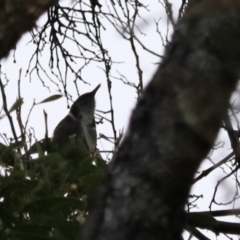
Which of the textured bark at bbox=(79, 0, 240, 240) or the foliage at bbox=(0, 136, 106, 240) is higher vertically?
the foliage at bbox=(0, 136, 106, 240)

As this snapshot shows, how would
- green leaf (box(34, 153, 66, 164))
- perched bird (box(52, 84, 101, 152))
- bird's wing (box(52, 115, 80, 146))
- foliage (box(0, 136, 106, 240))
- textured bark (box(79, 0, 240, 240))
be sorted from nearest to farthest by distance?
textured bark (box(79, 0, 240, 240)) < foliage (box(0, 136, 106, 240)) < green leaf (box(34, 153, 66, 164)) < perched bird (box(52, 84, 101, 152)) < bird's wing (box(52, 115, 80, 146))

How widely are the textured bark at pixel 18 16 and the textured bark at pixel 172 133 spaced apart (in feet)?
0.81

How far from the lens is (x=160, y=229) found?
34.4 inches

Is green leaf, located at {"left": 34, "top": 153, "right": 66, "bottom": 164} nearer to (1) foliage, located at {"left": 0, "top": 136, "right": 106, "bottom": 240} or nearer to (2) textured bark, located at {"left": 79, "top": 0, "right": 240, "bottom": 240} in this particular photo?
(1) foliage, located at {"left": 0, "top": 136, "right": 106, "bottom": 240}

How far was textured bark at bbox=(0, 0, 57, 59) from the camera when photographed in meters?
1.01

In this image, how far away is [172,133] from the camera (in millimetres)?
855

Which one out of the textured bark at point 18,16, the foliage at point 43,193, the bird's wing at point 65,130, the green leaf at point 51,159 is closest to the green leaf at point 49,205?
the foliage at point 43,193

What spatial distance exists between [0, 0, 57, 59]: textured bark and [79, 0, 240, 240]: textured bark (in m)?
0.25

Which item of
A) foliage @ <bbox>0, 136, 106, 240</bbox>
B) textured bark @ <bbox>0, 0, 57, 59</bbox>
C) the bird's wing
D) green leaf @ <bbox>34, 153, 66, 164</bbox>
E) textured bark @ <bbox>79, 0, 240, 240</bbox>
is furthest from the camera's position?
the bird's wing

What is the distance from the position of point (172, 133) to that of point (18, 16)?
343 mm

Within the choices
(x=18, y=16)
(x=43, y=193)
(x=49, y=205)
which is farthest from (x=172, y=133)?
(x=43, y=193)

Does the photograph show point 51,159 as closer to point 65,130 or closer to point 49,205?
point 49,205

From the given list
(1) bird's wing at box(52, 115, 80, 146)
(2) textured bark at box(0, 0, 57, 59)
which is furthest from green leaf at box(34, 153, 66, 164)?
(1) bird's wing at box(52, 115, 80, 146)

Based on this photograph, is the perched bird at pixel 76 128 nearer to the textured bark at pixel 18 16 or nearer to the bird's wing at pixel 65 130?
the bird's wing at pixel 65 130
